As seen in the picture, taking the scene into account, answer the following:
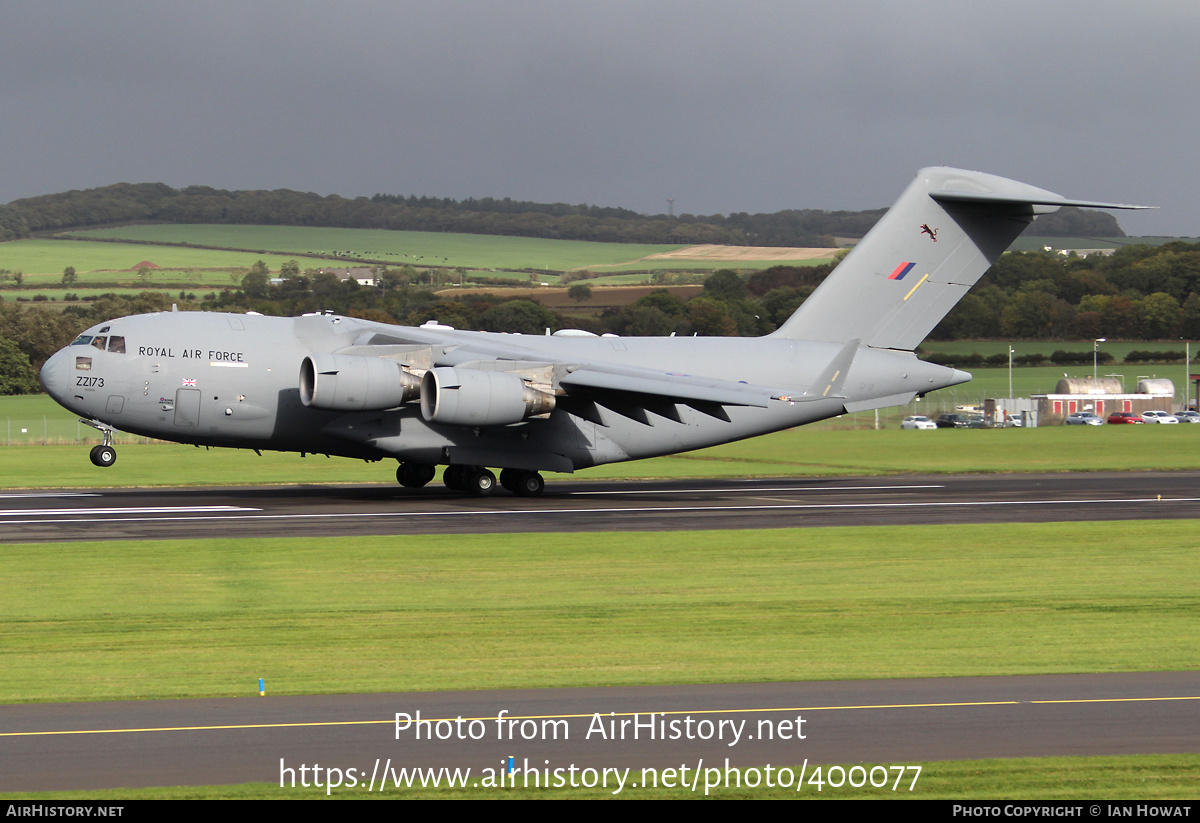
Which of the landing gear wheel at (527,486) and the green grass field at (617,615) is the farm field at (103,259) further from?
the green grass field at (617,615)

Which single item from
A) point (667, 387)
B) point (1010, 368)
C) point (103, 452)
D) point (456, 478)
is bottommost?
point (1010, 368)

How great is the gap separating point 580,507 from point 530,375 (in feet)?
9.50

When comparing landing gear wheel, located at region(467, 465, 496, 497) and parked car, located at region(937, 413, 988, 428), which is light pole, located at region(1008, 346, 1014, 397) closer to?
parked car, located at region(937, 413, 988, 428)

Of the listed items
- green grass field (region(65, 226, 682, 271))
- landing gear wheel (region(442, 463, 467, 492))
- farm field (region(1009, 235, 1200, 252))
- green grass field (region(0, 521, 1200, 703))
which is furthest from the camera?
farm field (region(1009, 235, 1200, 252))

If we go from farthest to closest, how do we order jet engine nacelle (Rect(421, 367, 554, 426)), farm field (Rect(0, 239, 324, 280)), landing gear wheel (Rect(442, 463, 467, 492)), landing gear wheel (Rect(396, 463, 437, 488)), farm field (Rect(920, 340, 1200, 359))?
farm field (Rect(0, 239, 324, 280)), farm field (Rect(920, 340, 1200, 359)), landing gear wheel (Rect(396, 463, 437, 488)), landing gear wheel (Rect(442, 463, 467, 492)), jet engine nacelle (Rect(421, 367, 554, 426))

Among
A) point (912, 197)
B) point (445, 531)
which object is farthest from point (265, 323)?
point (912, 197)

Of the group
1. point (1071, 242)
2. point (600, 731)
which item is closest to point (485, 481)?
point (600, 731)

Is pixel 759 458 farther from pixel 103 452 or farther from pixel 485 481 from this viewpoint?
pixel 103 452

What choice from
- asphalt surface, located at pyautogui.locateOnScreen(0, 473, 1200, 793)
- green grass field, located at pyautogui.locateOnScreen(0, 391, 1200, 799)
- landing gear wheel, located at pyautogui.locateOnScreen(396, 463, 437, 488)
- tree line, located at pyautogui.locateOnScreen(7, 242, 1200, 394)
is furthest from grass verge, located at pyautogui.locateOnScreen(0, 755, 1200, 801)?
tree line, located at pyautogui.locateOnScreen(7, 242, 1200, 394)

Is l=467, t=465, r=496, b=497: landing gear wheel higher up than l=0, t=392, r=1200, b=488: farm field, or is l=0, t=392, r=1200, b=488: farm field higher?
l=467, t=465, r=496, b=497: landing gear wheel

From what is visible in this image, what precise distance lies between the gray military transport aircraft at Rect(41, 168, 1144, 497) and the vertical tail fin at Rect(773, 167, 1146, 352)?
1.5 inches

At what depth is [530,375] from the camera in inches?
1000

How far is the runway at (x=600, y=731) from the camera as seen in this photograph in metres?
7.59

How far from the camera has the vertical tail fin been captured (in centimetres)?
2964
